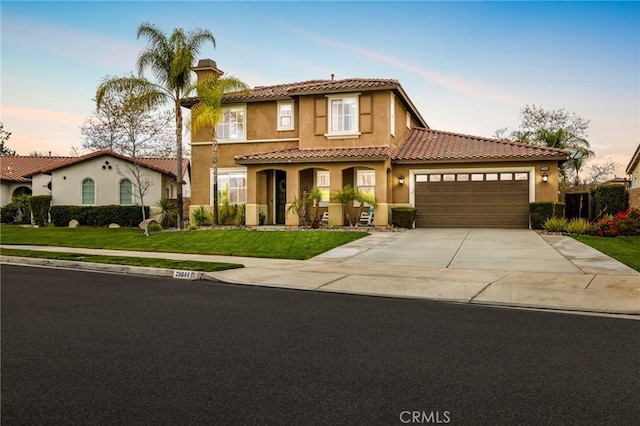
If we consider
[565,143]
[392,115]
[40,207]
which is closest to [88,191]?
[40,207]

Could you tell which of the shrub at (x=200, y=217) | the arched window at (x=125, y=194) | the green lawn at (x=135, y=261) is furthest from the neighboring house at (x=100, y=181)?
the green lawn at (x=135, y=261)

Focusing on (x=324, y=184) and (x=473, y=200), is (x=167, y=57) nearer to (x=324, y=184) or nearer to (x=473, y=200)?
(x=324, y=184)

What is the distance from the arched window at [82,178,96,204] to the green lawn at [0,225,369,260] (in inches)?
267

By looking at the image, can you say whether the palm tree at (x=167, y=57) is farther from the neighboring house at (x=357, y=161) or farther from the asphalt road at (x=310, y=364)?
the asphalt road at (x=310, y=364)

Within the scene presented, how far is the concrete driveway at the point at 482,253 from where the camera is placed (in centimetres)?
1288

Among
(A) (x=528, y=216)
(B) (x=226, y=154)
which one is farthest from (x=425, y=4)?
(B) (x=226, y=154)

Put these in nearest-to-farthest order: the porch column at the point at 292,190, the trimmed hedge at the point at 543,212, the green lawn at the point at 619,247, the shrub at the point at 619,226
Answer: the green lawn at the point at 619,247, the shrub at the point at 619,226, the trimmed hedge at the point at 543,212, the porch column at the point at 292,190

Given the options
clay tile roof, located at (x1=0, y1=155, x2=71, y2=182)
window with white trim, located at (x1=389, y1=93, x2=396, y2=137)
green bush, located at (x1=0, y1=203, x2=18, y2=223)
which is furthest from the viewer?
clay tile roof, located at (x1=0, y1=155, x2=71, y2=182)

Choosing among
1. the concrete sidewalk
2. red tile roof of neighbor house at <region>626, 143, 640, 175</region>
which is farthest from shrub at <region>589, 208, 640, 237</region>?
red tile roof of neighbor house at <region>626, 143, 640, 175</region>

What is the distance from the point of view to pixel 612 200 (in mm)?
22828

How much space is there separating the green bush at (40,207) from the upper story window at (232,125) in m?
11.8

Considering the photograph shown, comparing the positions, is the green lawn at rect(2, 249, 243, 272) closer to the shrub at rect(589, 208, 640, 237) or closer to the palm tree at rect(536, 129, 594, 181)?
the shrub at rect(589, 208, 640, 237)

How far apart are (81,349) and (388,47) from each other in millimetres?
19468

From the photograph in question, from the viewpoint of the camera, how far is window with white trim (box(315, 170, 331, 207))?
25047mm
